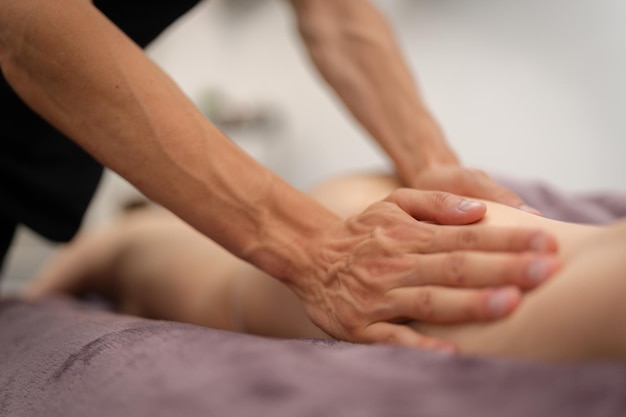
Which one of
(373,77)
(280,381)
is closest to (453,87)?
(373,77)

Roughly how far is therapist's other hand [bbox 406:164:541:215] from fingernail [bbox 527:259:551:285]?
220mm

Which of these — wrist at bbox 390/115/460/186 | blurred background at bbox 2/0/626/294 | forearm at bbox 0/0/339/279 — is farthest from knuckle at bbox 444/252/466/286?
blurred background at bbox 2/0/626/294

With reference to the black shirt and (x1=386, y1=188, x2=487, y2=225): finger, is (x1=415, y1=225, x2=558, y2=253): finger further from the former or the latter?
the black shirt

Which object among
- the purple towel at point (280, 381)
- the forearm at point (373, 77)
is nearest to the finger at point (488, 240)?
the purple towel at point (280, 381)

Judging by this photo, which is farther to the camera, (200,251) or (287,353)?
(200,251)

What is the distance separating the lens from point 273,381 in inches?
18.0

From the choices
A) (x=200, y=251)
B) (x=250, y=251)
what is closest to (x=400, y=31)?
(x=200, y=251)

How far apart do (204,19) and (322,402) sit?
2.35 meters

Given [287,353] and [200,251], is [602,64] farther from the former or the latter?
[287,353]

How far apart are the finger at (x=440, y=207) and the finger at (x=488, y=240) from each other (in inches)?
1.0

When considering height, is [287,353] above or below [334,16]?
below

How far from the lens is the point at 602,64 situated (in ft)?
5.71

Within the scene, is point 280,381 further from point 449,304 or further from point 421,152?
point 421,152

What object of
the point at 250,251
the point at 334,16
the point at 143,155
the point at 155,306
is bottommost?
the point at 155,306
